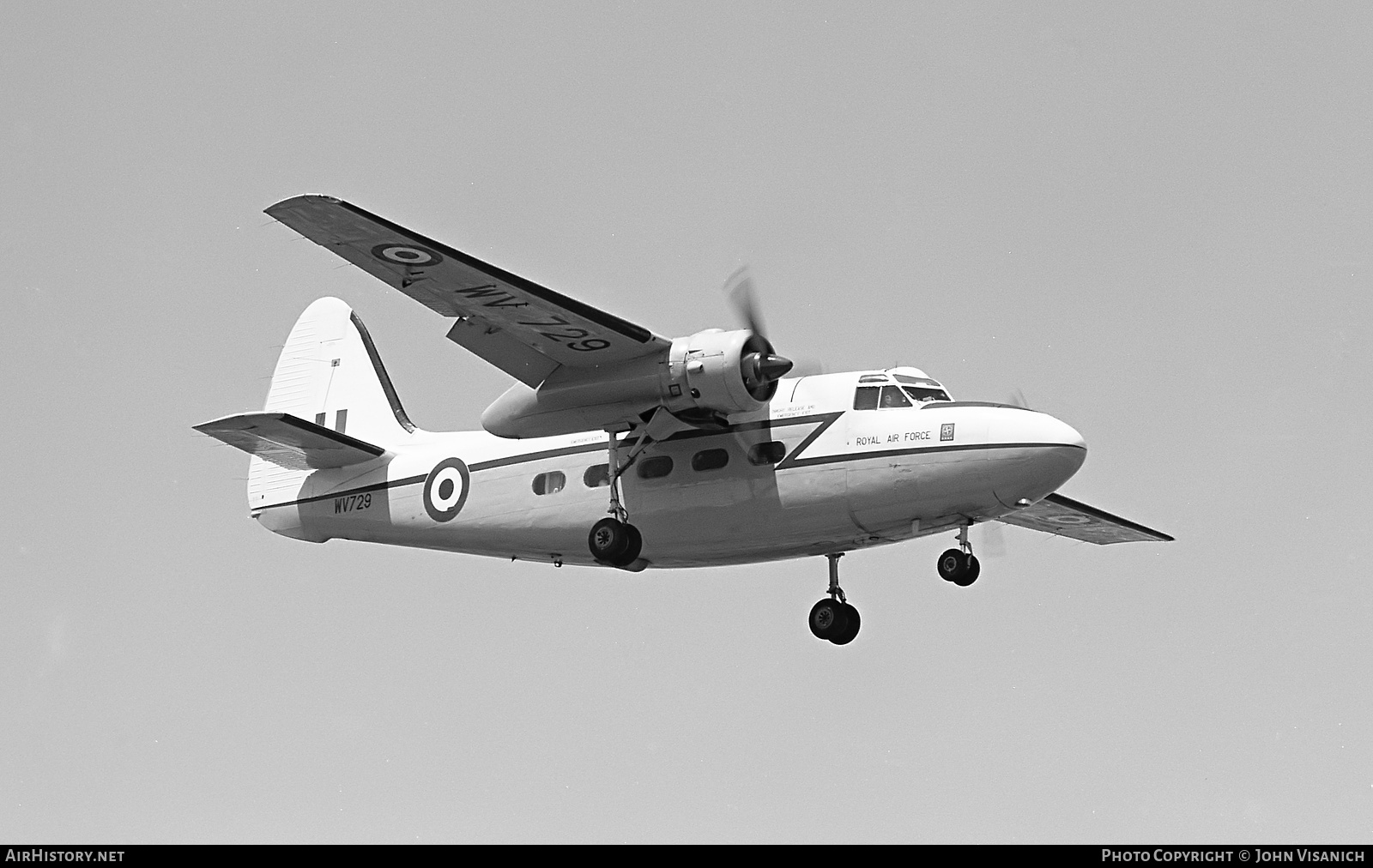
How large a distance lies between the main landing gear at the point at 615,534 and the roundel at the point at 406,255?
11.2ft

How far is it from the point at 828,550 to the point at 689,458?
2069 millimetres

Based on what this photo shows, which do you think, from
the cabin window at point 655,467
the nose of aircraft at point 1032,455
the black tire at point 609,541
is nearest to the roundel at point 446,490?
the black tire at point 609,541

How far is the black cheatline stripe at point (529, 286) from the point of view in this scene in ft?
62.4

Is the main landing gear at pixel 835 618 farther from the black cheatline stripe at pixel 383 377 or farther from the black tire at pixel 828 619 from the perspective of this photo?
the black cheatline stripe at pixel 383 377

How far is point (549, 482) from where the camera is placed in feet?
74.6

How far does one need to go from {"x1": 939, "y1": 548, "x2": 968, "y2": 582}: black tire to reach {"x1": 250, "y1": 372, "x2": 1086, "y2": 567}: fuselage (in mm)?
409

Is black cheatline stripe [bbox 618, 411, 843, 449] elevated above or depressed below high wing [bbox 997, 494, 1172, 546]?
above

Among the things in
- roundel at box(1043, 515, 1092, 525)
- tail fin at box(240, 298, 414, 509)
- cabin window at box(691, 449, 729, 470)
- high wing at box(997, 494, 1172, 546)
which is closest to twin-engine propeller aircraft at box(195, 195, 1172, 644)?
cabin window at box(691, 449, 729, 470)

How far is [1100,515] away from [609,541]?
7.94 m

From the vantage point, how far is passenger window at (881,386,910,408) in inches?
824

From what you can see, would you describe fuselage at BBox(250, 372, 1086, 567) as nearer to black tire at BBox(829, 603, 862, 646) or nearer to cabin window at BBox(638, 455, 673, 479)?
cabin window at BBox(638, 455, 673, 479)

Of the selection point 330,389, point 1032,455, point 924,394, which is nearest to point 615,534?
point 924,394

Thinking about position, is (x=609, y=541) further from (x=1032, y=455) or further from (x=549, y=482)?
(x=1032, y=455)

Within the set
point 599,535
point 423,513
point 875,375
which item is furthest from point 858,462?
point 423,513
